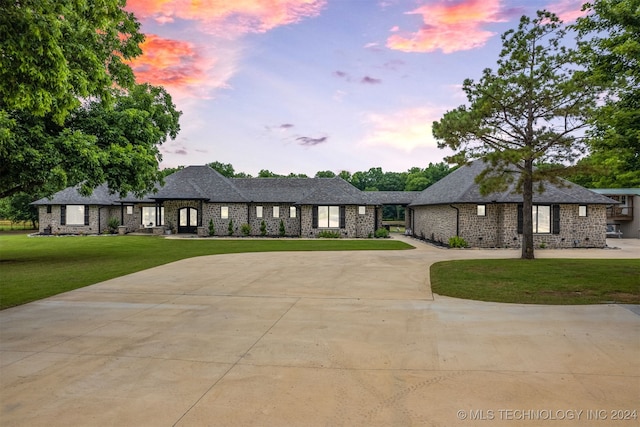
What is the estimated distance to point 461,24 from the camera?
14.8m

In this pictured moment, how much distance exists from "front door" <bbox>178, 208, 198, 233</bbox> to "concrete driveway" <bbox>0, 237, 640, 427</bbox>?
76.0 feet

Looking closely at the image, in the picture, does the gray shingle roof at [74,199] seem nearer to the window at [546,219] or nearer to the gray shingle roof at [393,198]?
the gray shingle roof at [393,198]

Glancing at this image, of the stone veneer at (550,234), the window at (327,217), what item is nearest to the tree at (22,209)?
the window at (327,217)

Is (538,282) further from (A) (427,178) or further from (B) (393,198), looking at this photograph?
(A) (427,178)

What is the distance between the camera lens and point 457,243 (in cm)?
2198

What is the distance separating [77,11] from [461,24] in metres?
13.8

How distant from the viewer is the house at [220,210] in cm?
3017

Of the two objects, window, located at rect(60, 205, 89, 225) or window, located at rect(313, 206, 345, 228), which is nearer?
window, located at rect(313, 206, 345, 228)

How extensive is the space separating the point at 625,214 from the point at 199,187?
1494 inches

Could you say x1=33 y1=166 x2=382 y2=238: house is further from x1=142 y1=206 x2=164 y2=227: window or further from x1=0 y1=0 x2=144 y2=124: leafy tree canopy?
x1=0 y1=0 x2=144 y2=124: leafy tree canopy

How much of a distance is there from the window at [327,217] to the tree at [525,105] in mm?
14931

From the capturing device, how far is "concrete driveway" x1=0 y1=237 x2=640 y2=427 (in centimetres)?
364

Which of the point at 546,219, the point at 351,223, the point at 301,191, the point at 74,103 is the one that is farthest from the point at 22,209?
the point at 546,219

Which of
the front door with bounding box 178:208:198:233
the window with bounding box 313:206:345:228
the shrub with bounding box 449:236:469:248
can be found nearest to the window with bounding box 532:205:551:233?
the shrub with bounding box 449:236:469:248
